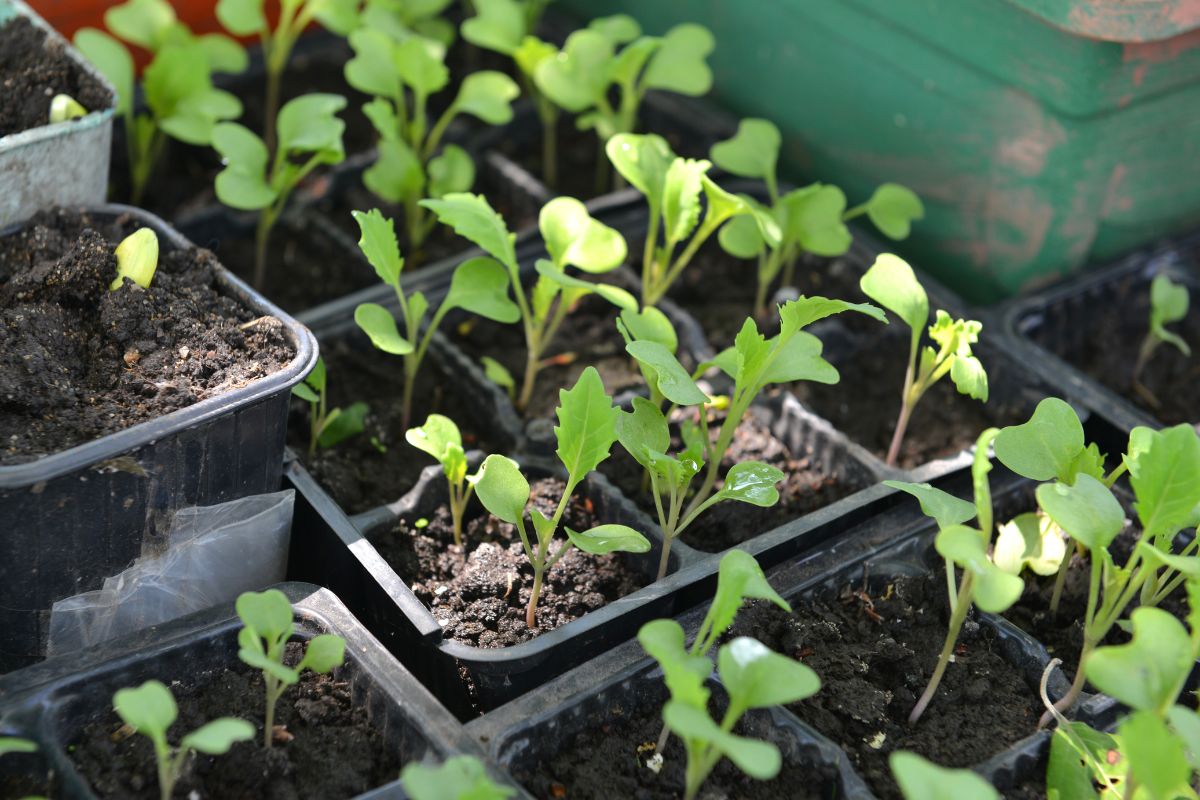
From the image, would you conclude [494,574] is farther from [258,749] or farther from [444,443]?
[258,749]

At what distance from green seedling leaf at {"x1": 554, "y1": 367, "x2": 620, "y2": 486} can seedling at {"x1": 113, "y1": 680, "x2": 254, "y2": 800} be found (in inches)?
15.1

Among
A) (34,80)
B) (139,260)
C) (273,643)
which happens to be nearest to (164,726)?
(273,643)

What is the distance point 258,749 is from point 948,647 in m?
0.61

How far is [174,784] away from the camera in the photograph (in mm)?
1012

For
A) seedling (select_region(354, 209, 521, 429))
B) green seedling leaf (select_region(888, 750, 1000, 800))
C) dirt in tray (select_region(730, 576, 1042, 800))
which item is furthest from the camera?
seedling (select_region(354, 209, 521, 429))

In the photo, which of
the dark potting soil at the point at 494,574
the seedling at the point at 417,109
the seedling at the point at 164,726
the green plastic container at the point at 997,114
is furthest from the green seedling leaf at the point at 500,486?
the green plastic container at the point at 997,114

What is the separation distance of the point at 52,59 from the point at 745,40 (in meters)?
1.04

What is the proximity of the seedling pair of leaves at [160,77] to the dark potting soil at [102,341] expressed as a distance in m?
0.36

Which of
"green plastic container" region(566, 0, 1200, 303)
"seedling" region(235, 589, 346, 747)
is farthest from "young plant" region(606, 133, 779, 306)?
"seedling" region(235, 589, 346, 747)

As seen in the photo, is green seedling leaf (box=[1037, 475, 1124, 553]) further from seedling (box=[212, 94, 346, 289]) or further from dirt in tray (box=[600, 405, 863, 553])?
seedling (box=[212, 94, 346, 289])

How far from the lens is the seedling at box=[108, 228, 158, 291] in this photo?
48.4 inches

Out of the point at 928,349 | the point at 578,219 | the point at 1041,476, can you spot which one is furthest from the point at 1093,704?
the point at 578,219

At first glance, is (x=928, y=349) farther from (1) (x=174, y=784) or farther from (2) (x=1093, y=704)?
(1) (x=174, y=784)

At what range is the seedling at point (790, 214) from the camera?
157cm
